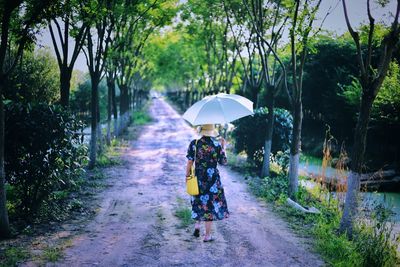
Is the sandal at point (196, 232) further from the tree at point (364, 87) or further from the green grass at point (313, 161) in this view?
the green grass at point (313, 161)

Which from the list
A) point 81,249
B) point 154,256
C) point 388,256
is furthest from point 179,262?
point 388,256

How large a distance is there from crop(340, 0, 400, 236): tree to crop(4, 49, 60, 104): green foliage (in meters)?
14.7

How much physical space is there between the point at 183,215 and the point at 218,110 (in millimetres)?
2867

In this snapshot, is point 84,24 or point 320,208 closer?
point 320,208

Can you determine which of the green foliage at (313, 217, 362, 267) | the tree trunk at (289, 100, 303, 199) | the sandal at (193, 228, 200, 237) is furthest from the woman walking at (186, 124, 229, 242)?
the tree trunk at (289, 100, 303, 199)

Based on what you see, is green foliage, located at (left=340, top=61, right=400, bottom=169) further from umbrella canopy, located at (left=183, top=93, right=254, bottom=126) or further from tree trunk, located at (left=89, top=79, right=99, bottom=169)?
tree trunk, located at (left=89, top=79, right=99, bottom=169)

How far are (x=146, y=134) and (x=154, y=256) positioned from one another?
21229mm

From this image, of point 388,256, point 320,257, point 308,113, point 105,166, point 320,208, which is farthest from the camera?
point 308,113

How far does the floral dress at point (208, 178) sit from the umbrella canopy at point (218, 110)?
0.38m

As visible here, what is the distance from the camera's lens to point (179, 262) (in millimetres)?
5996

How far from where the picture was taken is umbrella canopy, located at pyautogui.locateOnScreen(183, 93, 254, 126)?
6.54 meters

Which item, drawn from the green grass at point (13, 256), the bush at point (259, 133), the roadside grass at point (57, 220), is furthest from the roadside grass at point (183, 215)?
the bush at point (259, 133)

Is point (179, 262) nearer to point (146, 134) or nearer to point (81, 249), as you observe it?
point (81, 249)

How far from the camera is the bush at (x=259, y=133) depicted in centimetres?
1415
